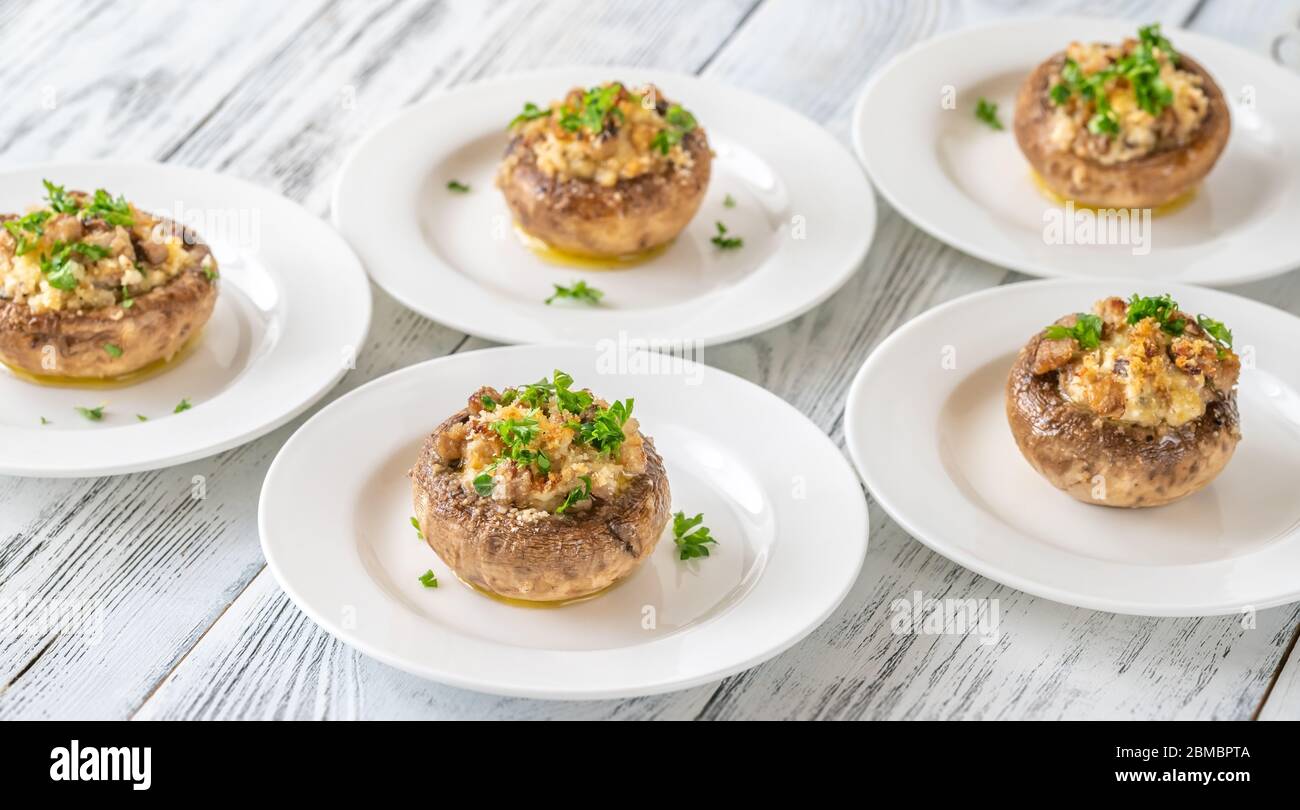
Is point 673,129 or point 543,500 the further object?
point 673,129

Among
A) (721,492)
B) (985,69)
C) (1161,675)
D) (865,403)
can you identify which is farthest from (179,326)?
(985,69)

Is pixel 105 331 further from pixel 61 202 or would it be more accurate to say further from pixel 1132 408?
pixel 1132 408

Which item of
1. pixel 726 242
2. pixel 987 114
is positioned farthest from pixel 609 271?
pixel 987 114

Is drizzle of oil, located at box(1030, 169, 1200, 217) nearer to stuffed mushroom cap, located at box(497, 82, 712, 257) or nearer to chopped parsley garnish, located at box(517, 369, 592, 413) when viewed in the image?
stuffed mushroom cap, located at box(497, 82, 712, 257)

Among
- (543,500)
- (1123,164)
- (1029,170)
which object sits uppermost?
(543,500)

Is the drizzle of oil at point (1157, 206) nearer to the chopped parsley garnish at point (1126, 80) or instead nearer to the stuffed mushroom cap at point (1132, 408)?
the chopped parsley garnish at point (1126, 80)

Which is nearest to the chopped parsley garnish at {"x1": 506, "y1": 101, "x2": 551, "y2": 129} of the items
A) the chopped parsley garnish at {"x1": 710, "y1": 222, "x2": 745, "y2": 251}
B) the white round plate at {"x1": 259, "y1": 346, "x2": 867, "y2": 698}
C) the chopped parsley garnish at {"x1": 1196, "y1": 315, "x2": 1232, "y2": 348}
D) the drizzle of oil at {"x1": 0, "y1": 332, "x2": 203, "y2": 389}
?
the chopped parsley garnish at {"x1": 710, "y1": 222, "x2": 745, "y2": 251}

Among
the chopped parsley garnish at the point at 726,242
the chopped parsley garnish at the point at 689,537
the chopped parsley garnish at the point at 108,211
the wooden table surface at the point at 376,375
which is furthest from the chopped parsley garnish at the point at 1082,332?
the chopped parsley garnish at the point at 108,211
